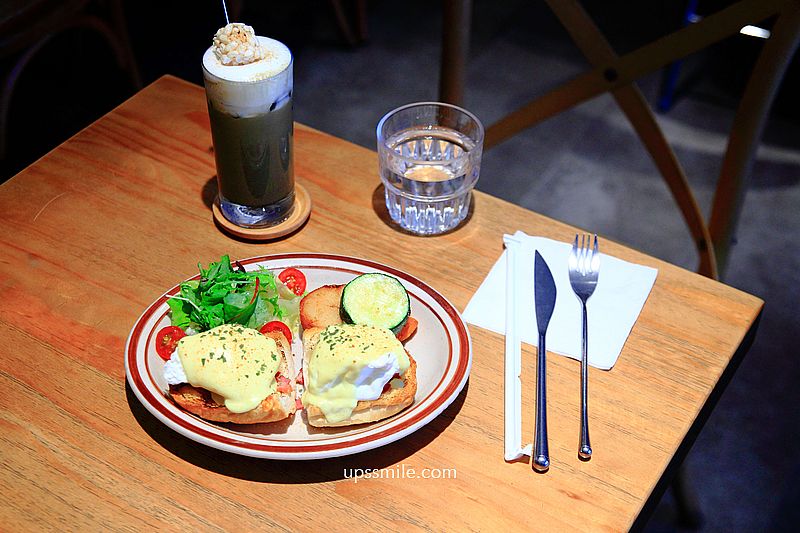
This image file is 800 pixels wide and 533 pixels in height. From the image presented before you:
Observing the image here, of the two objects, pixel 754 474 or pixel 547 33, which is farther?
pixel 547 33

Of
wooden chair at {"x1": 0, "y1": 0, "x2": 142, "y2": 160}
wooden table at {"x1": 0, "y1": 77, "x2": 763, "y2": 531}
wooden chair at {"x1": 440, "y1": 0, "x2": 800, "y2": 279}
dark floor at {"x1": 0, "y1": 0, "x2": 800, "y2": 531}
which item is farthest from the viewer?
wooden chair at {"x1": 0, "y1": 0, "x2": 142, "y2": 160}

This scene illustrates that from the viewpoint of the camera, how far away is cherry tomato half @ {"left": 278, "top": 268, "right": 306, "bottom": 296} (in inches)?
41.8

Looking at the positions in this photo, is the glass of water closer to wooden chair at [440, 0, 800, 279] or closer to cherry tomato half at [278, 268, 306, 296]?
cherry tomato half at [278, 268, 306, 296]

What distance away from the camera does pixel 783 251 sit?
92.4 inches

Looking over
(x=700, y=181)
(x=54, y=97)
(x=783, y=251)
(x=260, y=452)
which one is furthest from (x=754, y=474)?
(x=54, y=97)

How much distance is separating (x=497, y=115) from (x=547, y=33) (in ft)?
2.05

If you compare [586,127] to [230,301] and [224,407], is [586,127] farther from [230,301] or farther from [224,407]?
[224,407]

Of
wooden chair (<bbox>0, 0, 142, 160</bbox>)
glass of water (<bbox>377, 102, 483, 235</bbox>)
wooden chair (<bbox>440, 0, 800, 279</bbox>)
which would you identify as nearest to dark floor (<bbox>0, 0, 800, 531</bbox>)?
wooden chair (<bbox>0, 0, 142, 160</bbox>)

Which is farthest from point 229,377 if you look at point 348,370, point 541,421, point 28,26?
point 28,26

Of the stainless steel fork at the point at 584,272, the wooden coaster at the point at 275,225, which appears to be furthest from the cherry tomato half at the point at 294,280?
the stainless steel fork at the point at 584,272

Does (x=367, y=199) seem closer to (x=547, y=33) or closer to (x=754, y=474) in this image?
(x=754, y=474)

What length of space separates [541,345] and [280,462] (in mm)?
339

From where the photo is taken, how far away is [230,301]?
97 cm

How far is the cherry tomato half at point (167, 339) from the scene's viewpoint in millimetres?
968
